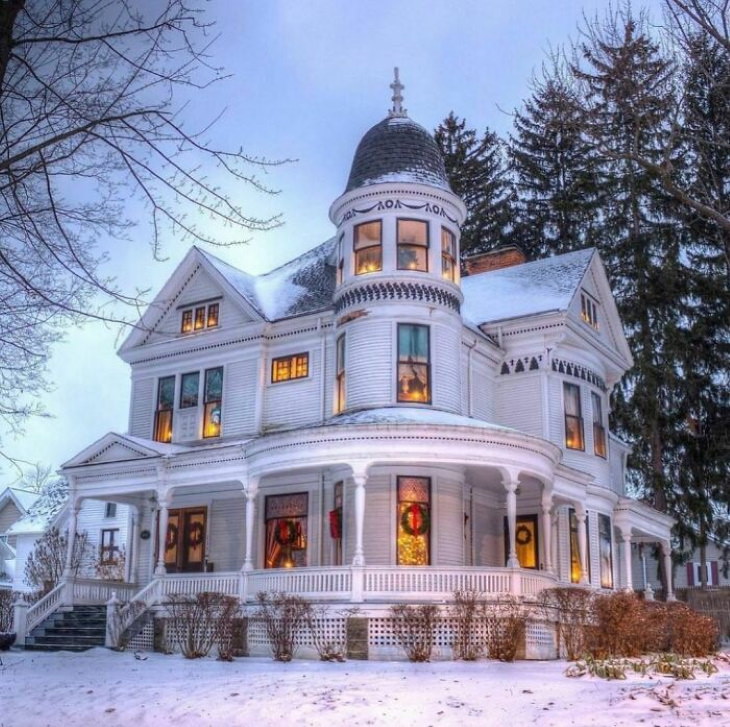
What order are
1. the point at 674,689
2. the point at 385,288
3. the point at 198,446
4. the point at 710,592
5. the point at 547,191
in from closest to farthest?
the point at 674,689, the point at 385,288, the point at 198,446, the point at 710,592, the point at 547,191

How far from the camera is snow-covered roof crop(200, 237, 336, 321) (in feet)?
81.4

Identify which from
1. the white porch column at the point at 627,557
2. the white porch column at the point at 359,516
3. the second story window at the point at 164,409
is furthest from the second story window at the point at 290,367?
the white porch column at the point at 627,557

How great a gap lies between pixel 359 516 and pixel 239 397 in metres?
7.29

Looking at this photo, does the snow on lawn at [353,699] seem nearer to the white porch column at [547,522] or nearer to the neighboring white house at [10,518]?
the white porch column at [547,522]

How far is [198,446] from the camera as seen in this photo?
960 inches

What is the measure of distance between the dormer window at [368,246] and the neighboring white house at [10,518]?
1117 inches

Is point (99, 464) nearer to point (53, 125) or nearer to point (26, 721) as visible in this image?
point (26, 721)

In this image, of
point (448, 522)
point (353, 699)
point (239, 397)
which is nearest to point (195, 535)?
point (239, 397)

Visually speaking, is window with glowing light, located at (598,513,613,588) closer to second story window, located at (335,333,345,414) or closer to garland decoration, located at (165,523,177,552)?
second story window, located at (335,333,345,414)

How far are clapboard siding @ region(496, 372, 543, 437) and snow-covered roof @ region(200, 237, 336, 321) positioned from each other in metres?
5.32

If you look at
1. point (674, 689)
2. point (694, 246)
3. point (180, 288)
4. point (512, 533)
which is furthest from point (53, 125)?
point (694, 246)

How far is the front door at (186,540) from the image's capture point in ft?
78.6

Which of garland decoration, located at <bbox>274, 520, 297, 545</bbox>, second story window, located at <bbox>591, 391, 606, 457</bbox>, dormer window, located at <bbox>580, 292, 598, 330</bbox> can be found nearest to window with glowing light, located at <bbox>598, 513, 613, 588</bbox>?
second story window, located at <bbox>591, 391, 606, 457</bbox>

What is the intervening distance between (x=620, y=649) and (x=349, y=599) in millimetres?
5333
